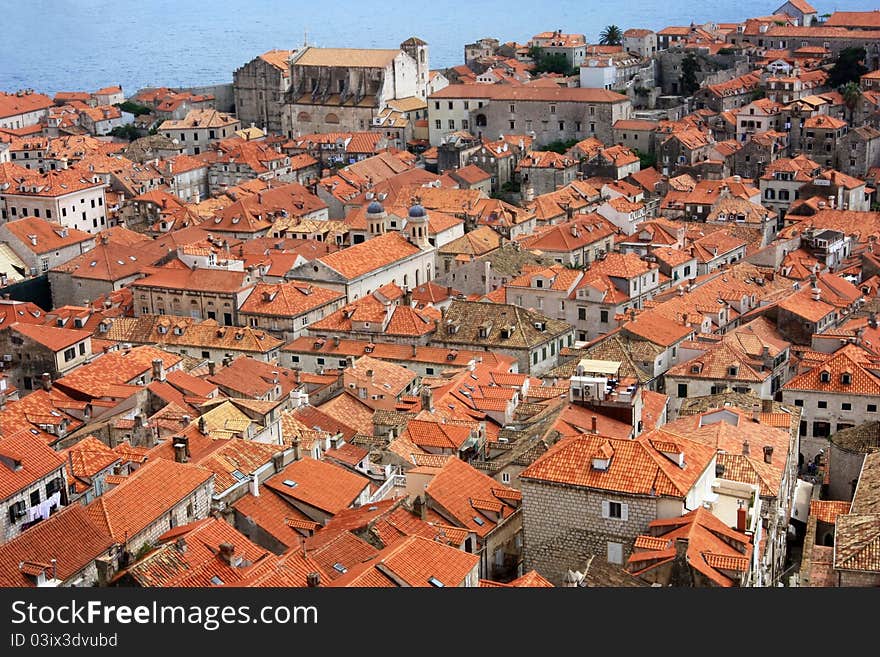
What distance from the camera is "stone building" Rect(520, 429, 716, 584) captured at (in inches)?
A: 1041

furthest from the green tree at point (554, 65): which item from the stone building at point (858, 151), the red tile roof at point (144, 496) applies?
the red tile roof at point (144, 496)

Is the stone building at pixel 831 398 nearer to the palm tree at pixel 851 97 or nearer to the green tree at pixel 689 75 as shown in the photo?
the palm tree at pixel 851 97

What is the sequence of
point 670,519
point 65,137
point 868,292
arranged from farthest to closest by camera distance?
point 65,137
point 868,292
point 670,519

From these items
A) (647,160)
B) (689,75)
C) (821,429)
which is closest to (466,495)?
(821,429)

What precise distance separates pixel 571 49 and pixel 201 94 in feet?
104

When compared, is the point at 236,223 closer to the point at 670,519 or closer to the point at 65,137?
the point at 65,137

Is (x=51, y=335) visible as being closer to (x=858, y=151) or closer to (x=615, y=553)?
(x=615, y=553)

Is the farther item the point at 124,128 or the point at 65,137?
the point at 124,128

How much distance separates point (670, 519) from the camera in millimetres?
26156

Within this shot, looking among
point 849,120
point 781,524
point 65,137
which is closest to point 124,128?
point 65,137

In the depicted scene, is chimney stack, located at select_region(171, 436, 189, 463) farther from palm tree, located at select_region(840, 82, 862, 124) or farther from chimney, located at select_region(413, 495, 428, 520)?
palm tree, located at select_region(840, 82, 862, 124)

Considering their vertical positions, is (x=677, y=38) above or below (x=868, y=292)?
above

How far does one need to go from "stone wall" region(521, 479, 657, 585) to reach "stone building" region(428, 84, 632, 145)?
209ft

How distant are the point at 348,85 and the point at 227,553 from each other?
3083 inches
